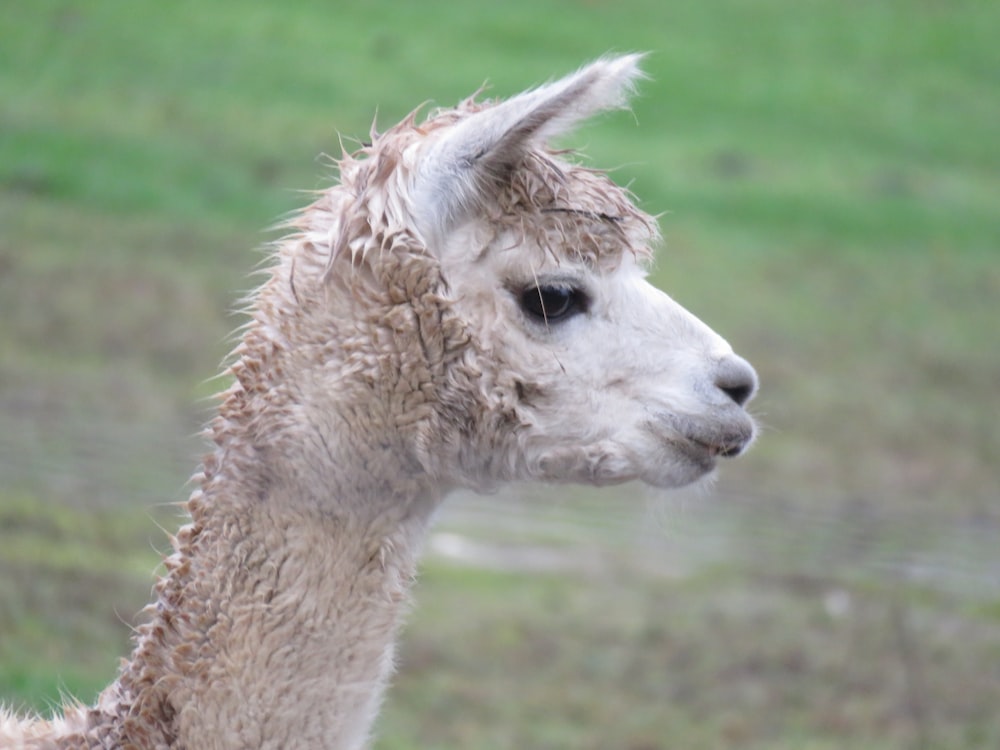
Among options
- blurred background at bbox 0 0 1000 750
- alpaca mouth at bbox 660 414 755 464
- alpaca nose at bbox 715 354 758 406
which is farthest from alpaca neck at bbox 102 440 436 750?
alpaca nose at bbox 715 354 758 406

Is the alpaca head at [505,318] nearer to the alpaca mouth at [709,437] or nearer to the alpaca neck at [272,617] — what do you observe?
the alpaca mouth at [709,437]

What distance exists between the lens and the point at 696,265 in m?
15.0

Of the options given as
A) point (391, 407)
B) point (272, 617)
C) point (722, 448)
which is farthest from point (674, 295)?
point (272, 617)

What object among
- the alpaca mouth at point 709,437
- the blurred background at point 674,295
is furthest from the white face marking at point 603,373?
the blurred background at point 674,295

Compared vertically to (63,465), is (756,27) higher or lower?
higher

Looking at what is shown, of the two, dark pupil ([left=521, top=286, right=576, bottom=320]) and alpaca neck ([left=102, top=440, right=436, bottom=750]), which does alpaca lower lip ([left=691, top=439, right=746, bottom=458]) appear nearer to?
dark pupil ([left=521, top=286, right=576, bottom=320])

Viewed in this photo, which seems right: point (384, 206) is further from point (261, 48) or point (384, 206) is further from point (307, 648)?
point (261, 48)

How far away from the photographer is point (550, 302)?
2789 millimetres

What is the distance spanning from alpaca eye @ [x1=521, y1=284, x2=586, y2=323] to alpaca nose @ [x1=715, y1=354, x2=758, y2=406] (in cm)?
32

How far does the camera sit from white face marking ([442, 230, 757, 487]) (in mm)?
2756

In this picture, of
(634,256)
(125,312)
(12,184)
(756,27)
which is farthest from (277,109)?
(634,256)

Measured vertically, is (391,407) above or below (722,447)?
below

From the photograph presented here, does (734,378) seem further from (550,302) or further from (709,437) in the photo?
(550,302)

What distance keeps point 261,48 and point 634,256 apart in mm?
16818
